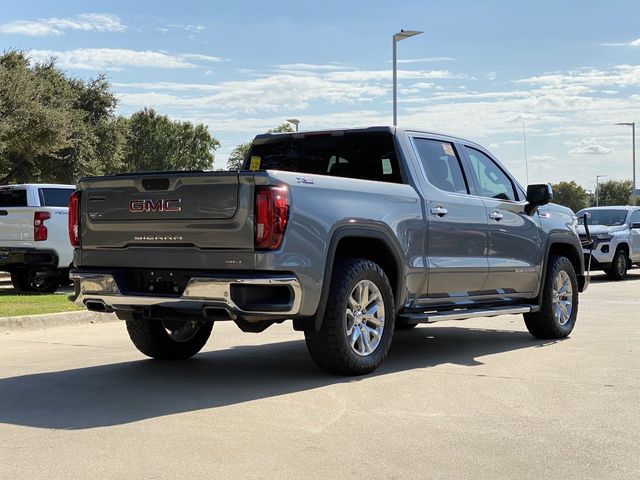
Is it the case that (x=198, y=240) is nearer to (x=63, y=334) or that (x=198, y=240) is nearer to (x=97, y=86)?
(x=63, y=334)

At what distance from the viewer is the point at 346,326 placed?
6766 mm

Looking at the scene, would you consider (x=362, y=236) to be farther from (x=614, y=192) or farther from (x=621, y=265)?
(x=614, y=192)

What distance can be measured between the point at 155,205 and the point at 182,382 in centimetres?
140

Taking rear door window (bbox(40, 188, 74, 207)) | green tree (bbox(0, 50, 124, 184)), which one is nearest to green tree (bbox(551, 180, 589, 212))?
green tree (bbox(0, 50, 124, 184))

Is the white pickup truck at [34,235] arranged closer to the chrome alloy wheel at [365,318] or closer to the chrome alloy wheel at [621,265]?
the chrome alloy wheel at [365,318]

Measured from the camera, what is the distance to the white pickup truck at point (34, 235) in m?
14.7

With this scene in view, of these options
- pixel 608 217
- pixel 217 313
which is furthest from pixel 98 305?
pixel 608 217

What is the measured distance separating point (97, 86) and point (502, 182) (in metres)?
30.8

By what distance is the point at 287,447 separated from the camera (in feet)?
16.0

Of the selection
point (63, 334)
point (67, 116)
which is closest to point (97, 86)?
point (67, 116)

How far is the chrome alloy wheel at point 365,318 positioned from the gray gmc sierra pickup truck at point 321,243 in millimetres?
11

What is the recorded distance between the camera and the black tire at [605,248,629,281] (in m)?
20.3

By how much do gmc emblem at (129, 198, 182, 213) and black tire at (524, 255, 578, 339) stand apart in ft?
14.5

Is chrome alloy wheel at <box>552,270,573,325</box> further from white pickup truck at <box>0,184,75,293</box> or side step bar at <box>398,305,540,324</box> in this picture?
white pickup truck at <box>0,184,75,293</box>
